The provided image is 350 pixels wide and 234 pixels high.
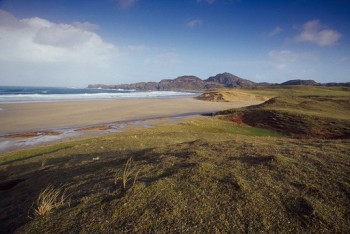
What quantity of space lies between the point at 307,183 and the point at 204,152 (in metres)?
3.46

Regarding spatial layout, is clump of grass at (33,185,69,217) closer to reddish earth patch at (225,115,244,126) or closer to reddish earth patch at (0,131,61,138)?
reddish earth patch at (0,131,61,138)

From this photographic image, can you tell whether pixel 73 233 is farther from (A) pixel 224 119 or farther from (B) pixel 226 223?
(A) pixel 224 119

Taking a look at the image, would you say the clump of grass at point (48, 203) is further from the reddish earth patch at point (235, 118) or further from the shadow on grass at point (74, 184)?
the reddish earth patch at point (235, 118)

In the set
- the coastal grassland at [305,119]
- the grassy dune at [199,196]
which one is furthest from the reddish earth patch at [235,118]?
the grassy dune at [199,196]

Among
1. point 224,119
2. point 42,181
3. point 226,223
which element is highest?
point 226,223

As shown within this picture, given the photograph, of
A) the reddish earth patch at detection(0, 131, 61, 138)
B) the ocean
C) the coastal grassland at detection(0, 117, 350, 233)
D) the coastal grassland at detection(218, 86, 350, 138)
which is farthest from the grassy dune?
the ocean

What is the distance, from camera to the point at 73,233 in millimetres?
4945

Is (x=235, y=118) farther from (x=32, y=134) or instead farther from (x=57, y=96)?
(x=57, y=96)

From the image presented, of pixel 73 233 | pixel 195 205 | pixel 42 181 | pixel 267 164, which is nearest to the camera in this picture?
pixel 73 233

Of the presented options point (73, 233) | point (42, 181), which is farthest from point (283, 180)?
point (42, 181)

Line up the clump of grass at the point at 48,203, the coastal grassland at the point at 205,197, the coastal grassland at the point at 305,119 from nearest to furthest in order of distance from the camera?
the coastal grassland at the point at 205,197 < the clump of grass at the point at 48,203 < the coastal grassland at the point at 305,119

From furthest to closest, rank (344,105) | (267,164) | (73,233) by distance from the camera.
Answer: (344,105) → (267,164) → (73,233)

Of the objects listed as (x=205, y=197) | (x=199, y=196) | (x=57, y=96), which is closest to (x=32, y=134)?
(x=199, y=196)

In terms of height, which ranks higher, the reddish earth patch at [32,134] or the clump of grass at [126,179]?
the clump of grass at [126,179]
